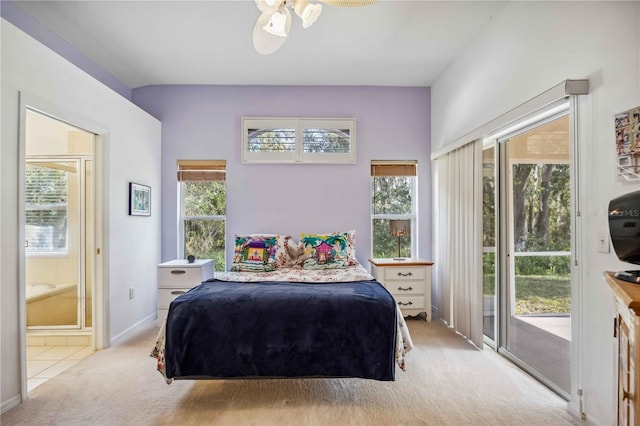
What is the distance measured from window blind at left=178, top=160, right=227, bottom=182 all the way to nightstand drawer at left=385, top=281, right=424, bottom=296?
2445mm

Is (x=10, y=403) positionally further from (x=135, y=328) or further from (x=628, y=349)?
(x=628, y=349)

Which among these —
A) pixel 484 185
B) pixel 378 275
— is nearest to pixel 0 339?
pixel 378 275

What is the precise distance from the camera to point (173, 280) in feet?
12.4

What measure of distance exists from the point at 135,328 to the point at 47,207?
1.51 metres

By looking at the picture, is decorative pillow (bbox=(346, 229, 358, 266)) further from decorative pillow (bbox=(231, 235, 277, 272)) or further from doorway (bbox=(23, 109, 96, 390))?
doorway (bbox=(23, 109, 96, 390))

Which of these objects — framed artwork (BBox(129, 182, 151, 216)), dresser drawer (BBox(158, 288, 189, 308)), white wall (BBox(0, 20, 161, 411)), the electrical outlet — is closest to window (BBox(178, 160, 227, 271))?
white wall (BBox(0, 20, 161, 411))

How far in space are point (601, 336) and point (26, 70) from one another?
391 cm

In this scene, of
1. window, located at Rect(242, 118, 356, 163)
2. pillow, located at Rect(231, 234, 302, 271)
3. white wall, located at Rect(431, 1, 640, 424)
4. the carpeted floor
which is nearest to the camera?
white wall, located at Rect(431, 1, 640, 424)

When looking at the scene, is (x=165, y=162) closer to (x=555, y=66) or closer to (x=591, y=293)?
(x=555, y=66)

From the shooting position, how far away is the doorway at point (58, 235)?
11.1 feet

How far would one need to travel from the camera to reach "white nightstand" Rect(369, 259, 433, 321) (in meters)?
3.93

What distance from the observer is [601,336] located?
1.89 metres

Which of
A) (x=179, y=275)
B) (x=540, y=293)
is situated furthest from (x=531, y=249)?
(x=179, y=275)

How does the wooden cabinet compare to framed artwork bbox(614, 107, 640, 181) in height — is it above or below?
below
